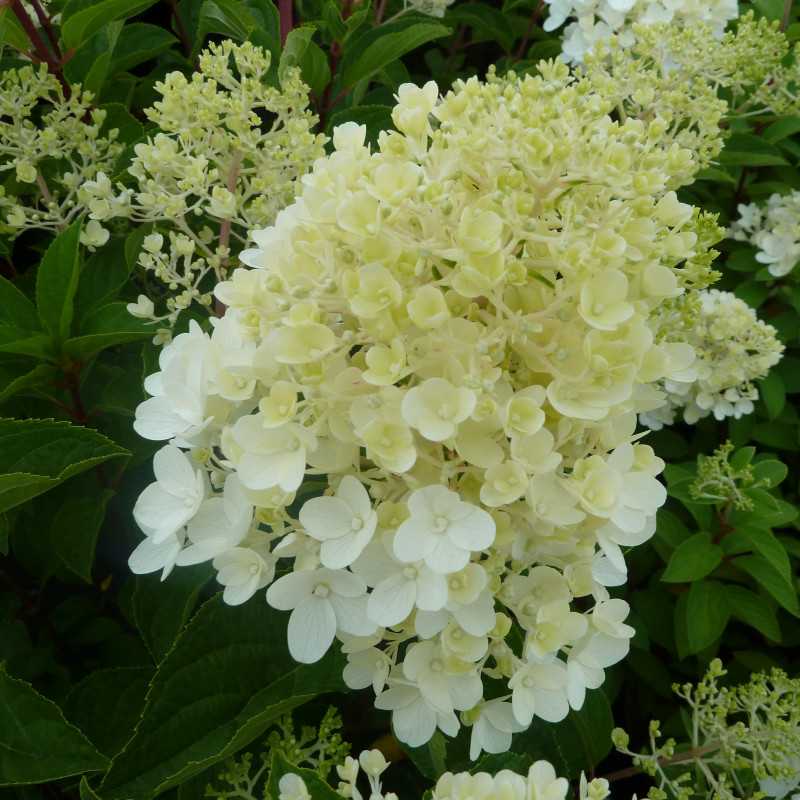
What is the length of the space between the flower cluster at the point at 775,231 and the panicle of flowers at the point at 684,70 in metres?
0.37

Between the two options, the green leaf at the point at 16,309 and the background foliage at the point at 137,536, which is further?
the green leaf at the point at 16,309

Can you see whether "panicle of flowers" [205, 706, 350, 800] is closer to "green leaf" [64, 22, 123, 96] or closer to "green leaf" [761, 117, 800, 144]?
"green leaf" [64, 22, 123, 96]

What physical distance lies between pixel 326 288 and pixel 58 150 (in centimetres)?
75

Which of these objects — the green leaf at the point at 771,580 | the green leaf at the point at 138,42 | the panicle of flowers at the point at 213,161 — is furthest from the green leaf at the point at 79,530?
the green leaf at the point at 771,580

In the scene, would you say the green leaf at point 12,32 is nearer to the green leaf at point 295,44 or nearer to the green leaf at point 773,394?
the green leaf at point 295,44

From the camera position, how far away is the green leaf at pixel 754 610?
1.62 meters

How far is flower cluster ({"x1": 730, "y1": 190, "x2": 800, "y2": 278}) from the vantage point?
190 centimetres

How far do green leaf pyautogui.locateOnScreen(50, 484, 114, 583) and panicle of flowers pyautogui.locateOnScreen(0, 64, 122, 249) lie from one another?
41 cm

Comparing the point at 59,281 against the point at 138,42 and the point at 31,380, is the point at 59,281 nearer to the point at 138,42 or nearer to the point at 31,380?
the point at 31,380

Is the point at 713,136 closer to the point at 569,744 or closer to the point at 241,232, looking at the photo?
the point at 241,232

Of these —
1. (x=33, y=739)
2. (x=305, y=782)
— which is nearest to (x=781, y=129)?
(x=305, y=782)

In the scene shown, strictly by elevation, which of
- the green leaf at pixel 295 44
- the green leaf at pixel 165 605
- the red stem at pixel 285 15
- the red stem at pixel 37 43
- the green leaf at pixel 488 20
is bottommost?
the green leaf at pixel 165 605

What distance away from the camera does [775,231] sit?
1.93 m

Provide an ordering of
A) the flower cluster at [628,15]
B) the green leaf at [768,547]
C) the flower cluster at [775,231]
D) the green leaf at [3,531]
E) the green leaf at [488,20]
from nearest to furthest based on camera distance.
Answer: the green leaf at [3,531]
the green leaf at [768,547]
the flower cluster at [628,15]
the flower cluster at [775,231]
the green leaf at [488,20]
